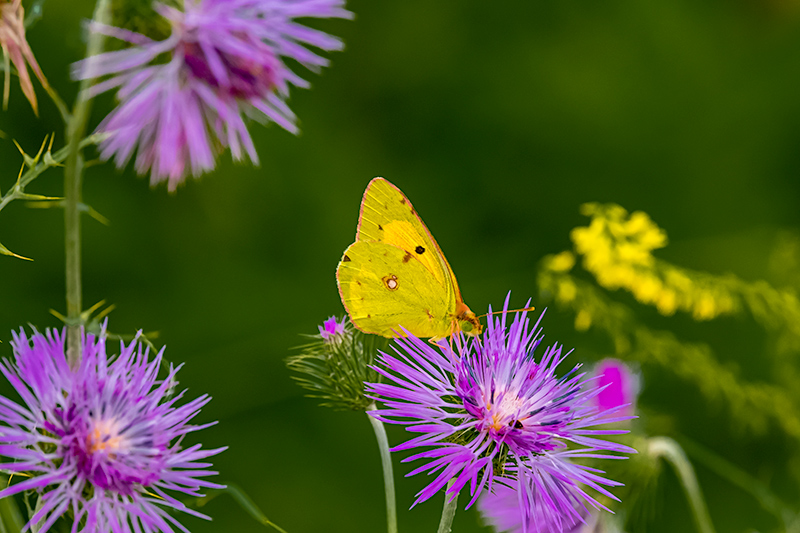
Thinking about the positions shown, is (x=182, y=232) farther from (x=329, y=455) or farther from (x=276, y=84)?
(x=276, y=84)

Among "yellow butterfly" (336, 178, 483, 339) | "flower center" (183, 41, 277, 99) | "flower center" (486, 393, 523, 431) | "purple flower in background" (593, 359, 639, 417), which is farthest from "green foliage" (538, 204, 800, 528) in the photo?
"flower center" (183, 41, 277, 99)

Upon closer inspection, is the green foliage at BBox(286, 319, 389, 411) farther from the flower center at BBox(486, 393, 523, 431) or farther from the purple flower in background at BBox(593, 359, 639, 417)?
the purple flower in background at BBox(593, 359, 639, 417)

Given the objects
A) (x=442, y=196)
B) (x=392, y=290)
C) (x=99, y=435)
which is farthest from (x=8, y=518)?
(x=442, y=196)

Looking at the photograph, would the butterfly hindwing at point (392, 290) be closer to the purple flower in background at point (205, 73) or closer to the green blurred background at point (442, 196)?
the purple flower in background at point (205, 73)

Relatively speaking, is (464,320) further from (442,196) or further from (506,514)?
(442,196)

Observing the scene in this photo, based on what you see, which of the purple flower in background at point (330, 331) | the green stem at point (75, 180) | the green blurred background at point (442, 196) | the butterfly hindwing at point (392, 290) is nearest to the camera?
the green stem at point (75, 180)

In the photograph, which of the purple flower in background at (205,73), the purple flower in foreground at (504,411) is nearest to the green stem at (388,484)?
the purple flower in foreground at (504,411)
